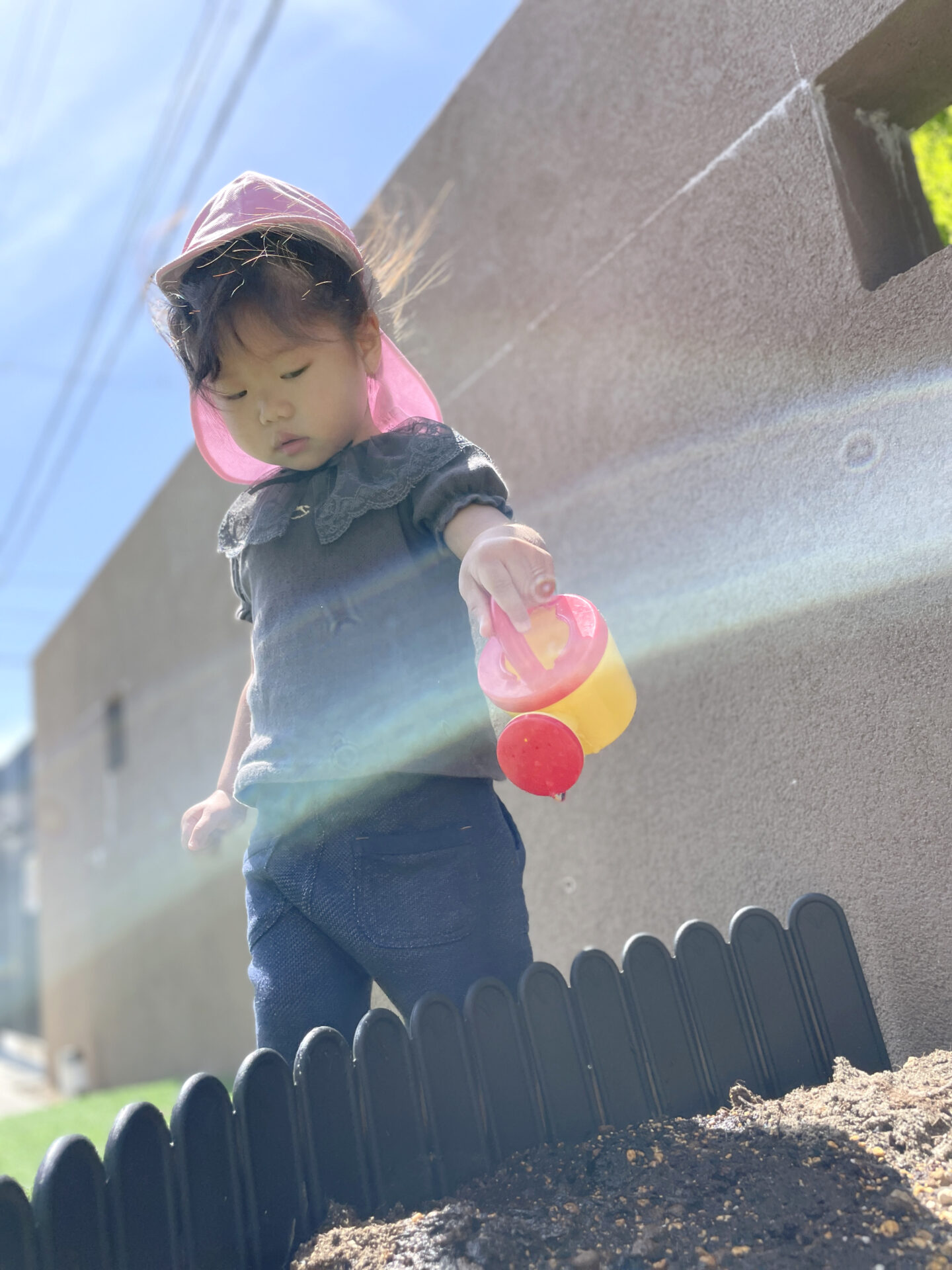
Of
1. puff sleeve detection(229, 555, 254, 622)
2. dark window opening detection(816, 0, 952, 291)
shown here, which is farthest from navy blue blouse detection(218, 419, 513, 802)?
dark window opening detection(816, 0, 952, 291)

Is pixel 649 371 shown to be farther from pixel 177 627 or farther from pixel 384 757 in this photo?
pixel 177 627

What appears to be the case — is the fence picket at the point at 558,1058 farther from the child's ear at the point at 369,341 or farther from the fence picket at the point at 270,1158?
the child's ear at the point at 369,341

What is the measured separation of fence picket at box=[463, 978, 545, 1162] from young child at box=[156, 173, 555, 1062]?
6cm

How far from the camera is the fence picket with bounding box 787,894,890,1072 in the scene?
4.28 feet

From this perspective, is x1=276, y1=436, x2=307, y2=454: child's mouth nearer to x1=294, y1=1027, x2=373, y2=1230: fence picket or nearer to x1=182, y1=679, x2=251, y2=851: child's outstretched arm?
x1=182, y1=679, x2=251, y2=851: child's outstretched arm

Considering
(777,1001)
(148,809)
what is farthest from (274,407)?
(148,809)

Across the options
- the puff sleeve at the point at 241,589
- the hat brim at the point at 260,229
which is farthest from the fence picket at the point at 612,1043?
the hat brim at the point at 260,229

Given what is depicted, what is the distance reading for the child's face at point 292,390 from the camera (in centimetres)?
132

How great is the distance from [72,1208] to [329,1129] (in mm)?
270

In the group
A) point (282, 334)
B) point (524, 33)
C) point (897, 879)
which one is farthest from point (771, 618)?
point (524, 33)

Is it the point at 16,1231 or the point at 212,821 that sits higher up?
the point at 212,821

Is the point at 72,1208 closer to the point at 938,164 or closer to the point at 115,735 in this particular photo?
the point at 938,164

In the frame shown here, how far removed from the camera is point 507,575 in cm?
108

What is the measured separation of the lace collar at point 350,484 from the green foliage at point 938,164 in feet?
4.75
